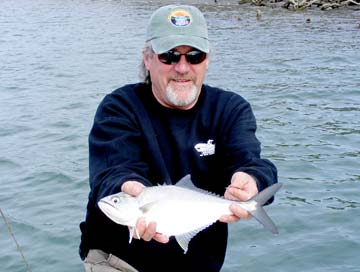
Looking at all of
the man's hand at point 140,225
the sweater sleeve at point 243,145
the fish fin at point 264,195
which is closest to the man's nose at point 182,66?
the sweater sleeve at point 243,145

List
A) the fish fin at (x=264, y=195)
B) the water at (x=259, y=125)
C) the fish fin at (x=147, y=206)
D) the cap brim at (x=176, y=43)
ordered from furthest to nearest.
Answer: the water at (x=259, y=125)
the cap brim at (x=176, y=43)
the fish fin at (x=264, y=195)
the fish fin at (x=147, y=206)

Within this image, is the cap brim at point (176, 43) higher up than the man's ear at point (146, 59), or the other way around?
the cap brim at point (176, 43)

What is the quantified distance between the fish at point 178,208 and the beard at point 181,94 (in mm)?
738

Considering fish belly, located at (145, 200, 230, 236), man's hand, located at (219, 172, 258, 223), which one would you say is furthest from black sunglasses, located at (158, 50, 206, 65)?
fish belly, located at (145, 200, 230, 236)

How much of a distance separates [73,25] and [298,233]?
28.7 meters

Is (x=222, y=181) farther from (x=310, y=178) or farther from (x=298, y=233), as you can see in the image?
(x=310, y=178)

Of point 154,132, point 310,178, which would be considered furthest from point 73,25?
point 154,132

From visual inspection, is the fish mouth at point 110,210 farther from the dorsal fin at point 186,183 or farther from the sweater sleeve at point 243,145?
the sweater sleeve at point 243,145

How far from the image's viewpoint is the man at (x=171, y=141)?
→ 5066 mm

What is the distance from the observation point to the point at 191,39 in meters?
5.05

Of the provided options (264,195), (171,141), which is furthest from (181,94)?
(264,195)

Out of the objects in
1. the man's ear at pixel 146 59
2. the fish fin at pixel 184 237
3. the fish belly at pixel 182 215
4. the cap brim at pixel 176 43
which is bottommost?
the fish fin at pixel 184 237

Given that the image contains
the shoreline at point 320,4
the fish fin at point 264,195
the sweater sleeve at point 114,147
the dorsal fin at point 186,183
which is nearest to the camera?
the fish fin at point 264,195

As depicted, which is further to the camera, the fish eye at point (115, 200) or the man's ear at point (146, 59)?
the man's ear at point (146, 59)
